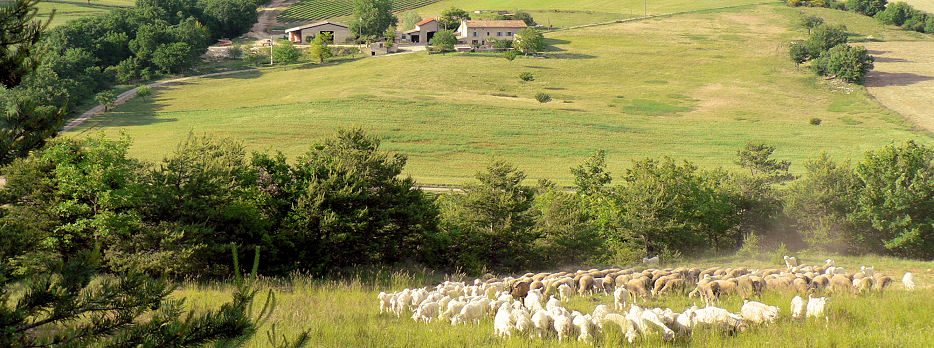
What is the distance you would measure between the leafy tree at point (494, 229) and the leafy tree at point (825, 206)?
1647 cm

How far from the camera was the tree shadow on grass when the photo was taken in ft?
327

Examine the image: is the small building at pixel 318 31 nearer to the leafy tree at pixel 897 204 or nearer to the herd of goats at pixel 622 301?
the leafy tree at pixel 897 204

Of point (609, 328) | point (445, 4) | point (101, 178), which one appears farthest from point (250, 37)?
point (609, 328)

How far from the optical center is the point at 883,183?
33.5 m

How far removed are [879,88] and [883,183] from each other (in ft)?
254

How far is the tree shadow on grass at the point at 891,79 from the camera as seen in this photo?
99.5 meters

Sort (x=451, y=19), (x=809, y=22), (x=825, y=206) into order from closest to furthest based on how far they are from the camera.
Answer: (x=825, y=206) < (x=809, y=22) < (x=451, y=19)

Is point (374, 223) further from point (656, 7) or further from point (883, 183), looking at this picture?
point (656, 7)

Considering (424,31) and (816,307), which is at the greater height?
(424,31)

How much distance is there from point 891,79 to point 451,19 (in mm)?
88655

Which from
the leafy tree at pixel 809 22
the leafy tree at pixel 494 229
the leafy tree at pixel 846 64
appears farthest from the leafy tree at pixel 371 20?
the leafy tree at pixel 494 229

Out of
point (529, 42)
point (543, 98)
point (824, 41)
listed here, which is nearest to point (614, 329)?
point (543, 98)

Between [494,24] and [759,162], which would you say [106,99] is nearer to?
[759,162]

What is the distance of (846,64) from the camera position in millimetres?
100062
